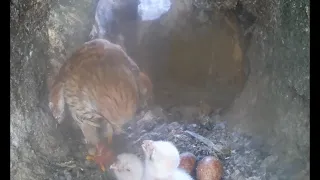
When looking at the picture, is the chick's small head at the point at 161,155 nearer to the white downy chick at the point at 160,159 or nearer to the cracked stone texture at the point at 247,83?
the white downy chick at the point at 160,159

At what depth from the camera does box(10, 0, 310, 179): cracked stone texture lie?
5.34ft

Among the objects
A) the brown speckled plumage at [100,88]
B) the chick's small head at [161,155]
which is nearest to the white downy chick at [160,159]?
the chick's small head at [161,155]

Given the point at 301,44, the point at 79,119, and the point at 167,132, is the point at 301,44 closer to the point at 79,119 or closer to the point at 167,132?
the point at 167,132

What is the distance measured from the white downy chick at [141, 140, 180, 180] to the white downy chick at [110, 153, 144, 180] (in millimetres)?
27

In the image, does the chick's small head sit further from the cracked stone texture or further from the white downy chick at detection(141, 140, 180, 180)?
the cracked stone texture

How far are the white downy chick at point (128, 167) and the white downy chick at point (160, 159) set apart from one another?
3 cm

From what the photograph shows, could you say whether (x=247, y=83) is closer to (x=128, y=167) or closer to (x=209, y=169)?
(x=209, y=169)

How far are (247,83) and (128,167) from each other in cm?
50

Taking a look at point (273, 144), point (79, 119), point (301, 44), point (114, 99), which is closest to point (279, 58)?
point (301, 44)

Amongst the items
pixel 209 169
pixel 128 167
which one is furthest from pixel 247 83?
pixel 128 167

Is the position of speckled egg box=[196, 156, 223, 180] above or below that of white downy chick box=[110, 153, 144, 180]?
below

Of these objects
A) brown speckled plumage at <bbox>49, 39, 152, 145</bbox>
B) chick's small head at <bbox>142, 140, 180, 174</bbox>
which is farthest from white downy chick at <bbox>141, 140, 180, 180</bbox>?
brown speckled plumage at <bbox>49, 39, 152, 145</bbox>

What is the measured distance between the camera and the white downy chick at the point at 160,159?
166cm

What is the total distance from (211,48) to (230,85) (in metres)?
0.14
